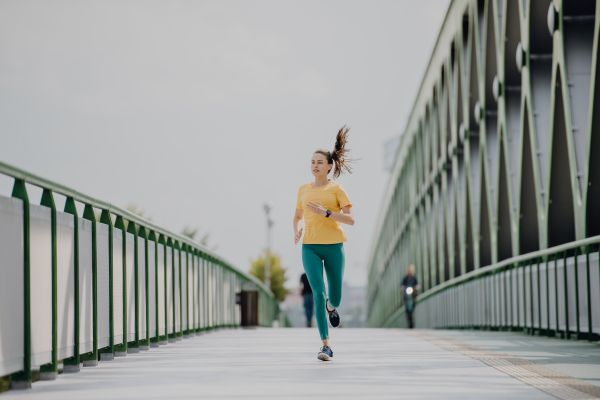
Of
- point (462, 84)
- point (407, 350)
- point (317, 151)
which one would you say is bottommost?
point (407, 350)

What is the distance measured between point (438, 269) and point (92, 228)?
29.6 m

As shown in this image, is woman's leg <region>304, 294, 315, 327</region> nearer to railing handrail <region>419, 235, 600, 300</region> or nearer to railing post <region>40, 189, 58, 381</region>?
railing handrail <region>419, 235, 600, 300</region>

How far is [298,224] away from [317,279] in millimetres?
584

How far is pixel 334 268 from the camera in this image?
7.63m

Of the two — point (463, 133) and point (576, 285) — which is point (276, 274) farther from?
point (576, 285)

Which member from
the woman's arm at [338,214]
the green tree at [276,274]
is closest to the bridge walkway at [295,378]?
the woman's arm at [338,214]

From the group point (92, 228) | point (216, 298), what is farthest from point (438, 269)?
point (92, 228)

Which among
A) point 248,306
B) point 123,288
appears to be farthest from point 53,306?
point 248,306

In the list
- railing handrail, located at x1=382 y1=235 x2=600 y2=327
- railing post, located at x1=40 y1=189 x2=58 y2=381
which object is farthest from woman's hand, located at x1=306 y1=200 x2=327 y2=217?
railing handrail, located at x1=382 y1=235 x2=600 y2=327

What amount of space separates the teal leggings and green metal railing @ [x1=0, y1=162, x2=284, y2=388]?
171 centimetres

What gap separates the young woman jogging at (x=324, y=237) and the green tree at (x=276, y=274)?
314 feet

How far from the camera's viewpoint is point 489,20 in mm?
21141

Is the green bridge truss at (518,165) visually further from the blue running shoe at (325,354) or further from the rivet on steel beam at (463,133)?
the blue running shoe at (325,354)

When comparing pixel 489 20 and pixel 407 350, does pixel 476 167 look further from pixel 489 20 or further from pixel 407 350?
pixel 407 350
